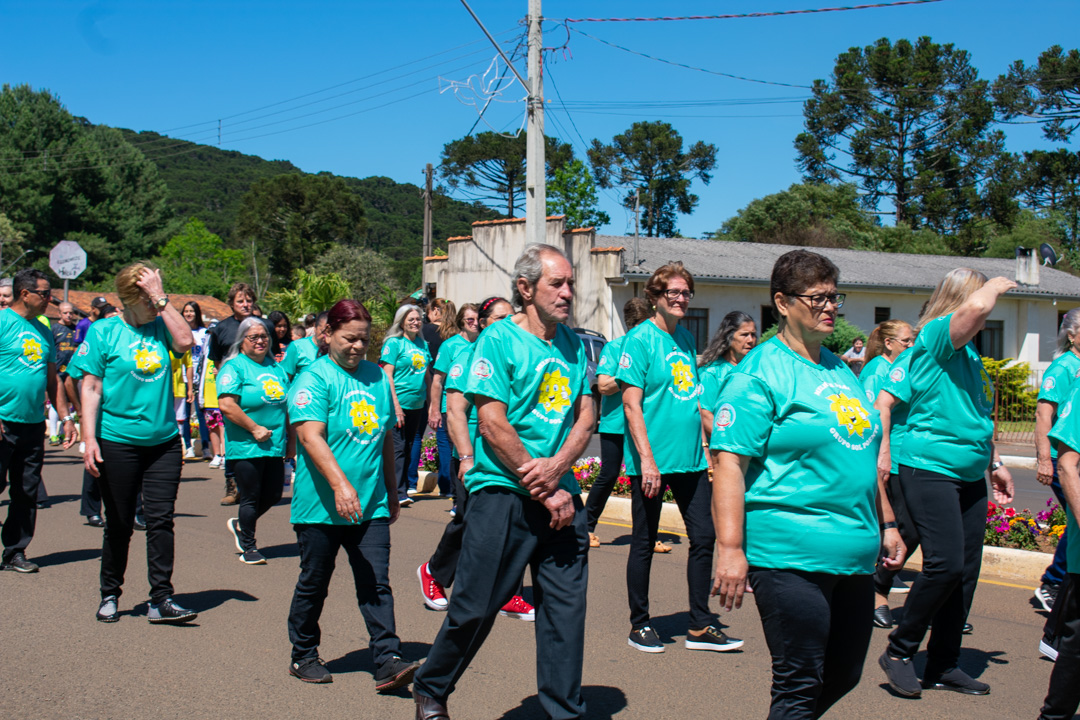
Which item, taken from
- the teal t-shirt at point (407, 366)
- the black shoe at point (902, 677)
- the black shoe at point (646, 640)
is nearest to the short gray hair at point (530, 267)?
the black shoe at point (646, 640)

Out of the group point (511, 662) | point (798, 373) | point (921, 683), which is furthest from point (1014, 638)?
point (798, 373)

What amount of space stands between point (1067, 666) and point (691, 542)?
6.61 ft

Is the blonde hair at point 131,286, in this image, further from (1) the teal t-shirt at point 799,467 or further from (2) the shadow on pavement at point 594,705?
(1) the teal t-shirt at point 799,467

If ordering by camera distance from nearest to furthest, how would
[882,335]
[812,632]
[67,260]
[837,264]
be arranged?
[812,632] → [882,335] → [67,260] → [837,264]

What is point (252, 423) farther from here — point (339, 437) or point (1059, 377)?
point (1059, 377)

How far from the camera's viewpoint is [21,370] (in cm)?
694

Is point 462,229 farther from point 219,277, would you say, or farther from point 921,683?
point 921,683

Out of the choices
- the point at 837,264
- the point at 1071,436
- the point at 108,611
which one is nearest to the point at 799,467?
the point at 1071,436

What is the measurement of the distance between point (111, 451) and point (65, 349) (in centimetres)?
822

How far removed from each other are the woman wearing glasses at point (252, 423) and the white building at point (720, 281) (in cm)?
2014

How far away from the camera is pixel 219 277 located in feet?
204

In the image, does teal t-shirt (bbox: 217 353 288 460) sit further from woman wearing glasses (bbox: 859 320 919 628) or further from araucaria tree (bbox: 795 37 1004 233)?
araucaria tree (bbox: 795 37 1004 233)

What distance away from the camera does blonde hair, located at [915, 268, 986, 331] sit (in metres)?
4.36

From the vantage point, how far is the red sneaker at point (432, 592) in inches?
232
